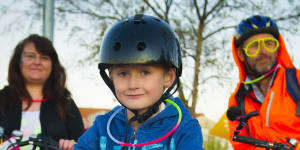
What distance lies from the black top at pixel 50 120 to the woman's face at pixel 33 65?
0.98 feet

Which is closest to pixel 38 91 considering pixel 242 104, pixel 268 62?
pixel 242 104

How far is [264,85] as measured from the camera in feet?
11.3

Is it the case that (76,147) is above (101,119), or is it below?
below

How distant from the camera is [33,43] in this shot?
369 cm

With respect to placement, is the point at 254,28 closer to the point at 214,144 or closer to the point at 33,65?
the point at 33,65

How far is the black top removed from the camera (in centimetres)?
338

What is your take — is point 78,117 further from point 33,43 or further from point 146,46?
point 146,46

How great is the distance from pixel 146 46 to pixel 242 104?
1789 mm

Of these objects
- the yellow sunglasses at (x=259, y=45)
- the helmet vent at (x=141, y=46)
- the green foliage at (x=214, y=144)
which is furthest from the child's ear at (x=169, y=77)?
the green foliage at (x=214, y=144)

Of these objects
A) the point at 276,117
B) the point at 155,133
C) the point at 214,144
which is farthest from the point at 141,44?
the point at 214,144

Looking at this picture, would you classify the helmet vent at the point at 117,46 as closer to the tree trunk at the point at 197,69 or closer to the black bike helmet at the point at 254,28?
the black bike helmet at the point at 254,28

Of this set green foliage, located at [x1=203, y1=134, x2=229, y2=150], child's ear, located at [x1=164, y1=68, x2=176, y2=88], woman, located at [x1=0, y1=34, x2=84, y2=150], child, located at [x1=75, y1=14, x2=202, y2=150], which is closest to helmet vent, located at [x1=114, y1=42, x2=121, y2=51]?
child, located at [x1=75, y1=14, x2=202, y2=150]

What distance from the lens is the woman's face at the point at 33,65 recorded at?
3.59 meters

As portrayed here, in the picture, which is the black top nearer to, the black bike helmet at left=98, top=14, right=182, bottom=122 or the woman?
the woman
